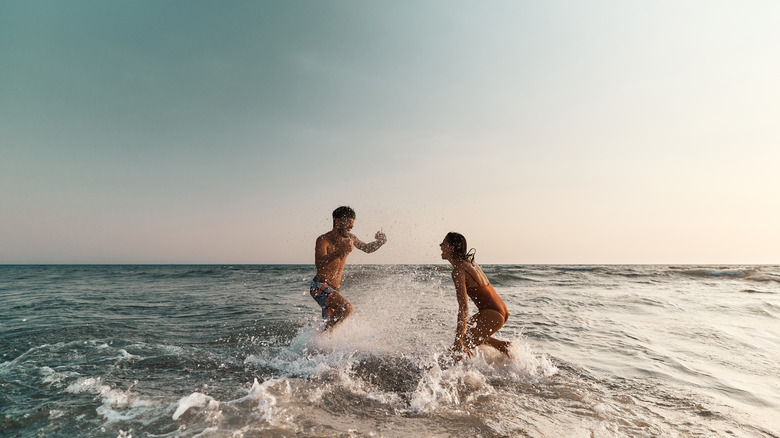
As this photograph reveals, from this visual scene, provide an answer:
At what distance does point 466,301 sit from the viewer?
5.08 m

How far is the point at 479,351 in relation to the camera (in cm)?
543

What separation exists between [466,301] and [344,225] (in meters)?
2.40

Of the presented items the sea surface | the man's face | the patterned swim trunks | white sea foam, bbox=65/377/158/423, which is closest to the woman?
the sea surface

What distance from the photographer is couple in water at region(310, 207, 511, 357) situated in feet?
16.6

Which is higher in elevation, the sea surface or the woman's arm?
the woman's arm

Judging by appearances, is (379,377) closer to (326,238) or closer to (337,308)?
(337,308)

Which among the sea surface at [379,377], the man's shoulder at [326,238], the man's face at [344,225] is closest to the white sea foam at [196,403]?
the sea surface at [379,377]

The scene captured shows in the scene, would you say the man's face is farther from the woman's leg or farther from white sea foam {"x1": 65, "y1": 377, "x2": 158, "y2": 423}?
white sea foam {"x1": 65, "y1": 377, "x2": 158, "y2": 423}

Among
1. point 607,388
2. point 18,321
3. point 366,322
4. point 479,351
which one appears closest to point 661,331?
point 607,388

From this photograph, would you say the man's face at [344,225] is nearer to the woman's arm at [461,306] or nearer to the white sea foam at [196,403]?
the woman's arm at [461,306]

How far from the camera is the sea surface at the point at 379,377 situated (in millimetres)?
3650

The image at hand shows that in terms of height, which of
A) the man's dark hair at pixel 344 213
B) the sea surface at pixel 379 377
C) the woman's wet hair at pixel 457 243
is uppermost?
the man's dark hair at pixel 344 213

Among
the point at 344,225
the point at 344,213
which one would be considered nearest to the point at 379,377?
the point at 344,225

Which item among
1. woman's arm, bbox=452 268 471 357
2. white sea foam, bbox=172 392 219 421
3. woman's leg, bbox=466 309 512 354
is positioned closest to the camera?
white sea foam, bbox=172 392 219 421
